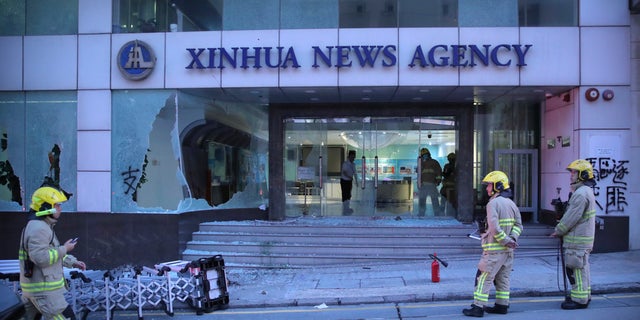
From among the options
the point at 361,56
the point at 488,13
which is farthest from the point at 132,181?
the point at 488,13

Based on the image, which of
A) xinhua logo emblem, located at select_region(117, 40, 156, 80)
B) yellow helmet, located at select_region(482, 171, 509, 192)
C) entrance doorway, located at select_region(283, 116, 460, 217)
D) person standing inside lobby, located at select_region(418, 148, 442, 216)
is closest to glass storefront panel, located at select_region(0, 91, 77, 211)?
xinhua logo emblem, located at select_region(117, 40, 156, 80)

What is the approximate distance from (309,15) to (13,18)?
6.70 meters

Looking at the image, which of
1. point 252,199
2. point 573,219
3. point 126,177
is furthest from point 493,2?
point 126,177

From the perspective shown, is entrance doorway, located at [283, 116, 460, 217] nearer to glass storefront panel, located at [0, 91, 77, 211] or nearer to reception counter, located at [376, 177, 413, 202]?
reception counter, located at [376, 177, 413, 202]

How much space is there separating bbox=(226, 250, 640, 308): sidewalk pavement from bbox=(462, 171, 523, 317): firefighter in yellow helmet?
41.2 inches

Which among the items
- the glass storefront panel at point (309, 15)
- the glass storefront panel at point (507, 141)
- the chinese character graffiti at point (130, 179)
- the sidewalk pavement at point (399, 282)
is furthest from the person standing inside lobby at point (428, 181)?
the chinese character graffiti at point (130, 179)

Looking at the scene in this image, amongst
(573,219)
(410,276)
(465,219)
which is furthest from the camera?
(465,219)

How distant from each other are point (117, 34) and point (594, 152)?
416 inches

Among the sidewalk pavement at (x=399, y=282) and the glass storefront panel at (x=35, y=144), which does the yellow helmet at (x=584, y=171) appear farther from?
the glass storefront panel at (x=35, y=144)

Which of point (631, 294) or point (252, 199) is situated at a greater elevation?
point (252, 199)

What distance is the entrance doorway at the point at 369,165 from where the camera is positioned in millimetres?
13508

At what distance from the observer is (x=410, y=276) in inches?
366

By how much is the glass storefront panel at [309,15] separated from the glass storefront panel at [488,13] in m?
2.80

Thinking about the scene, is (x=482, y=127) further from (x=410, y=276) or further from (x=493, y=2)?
(x=410, y=276)
